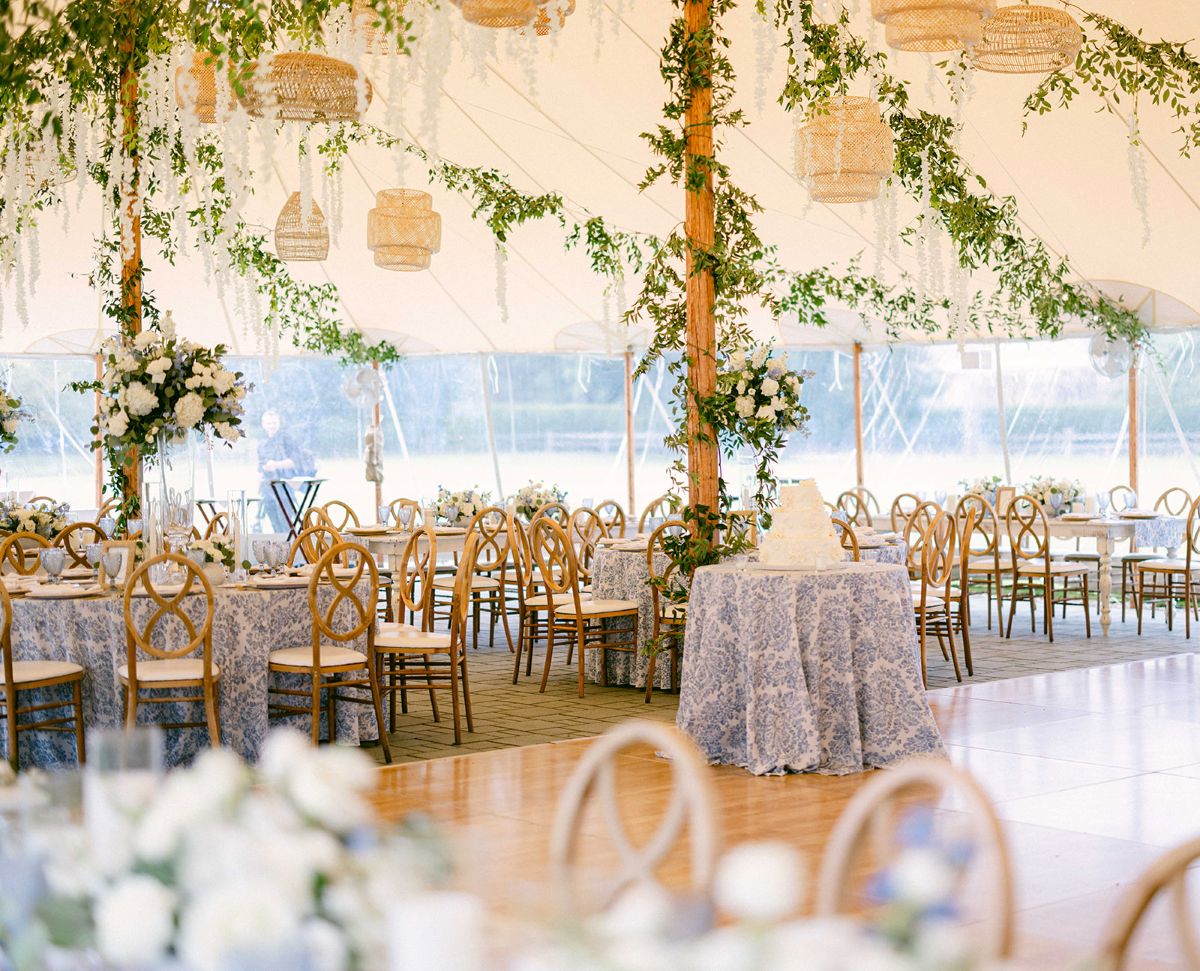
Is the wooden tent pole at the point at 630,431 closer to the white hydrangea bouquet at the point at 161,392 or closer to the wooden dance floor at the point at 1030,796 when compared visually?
the wooden dance floor at the point at 1030,796

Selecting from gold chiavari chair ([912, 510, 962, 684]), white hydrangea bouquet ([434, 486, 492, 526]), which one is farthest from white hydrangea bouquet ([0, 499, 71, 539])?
gold chiavari chair ([912, 510, 962, 684])

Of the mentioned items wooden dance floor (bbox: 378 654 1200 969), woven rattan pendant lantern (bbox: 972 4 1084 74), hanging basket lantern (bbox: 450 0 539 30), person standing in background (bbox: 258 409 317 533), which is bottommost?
wooden dance floor (bbox: 378 654 1200 969)

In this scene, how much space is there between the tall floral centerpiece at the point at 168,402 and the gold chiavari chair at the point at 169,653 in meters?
0.61

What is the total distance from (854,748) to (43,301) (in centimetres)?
1121

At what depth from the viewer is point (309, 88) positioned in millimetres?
6145

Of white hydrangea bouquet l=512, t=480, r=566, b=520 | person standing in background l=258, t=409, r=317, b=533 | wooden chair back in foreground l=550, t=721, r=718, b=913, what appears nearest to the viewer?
wooden chair back in foreground l=550, t=721, r=718, b=913

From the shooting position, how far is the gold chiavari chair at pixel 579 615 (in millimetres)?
7441

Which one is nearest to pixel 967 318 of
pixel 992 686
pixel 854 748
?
pixel 992 686

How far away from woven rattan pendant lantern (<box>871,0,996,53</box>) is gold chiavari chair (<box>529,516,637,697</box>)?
3031 millimetres

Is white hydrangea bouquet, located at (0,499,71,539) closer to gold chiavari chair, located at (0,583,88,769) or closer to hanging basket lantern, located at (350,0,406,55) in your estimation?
gold chiavari chair, located at (0,583,88,769)

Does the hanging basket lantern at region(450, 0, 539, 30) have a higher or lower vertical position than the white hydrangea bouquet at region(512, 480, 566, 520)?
higher

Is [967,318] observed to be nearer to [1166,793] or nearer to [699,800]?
[1166,793]

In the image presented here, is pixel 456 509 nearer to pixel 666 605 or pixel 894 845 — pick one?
pixel 666 605

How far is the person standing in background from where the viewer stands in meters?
17.1
